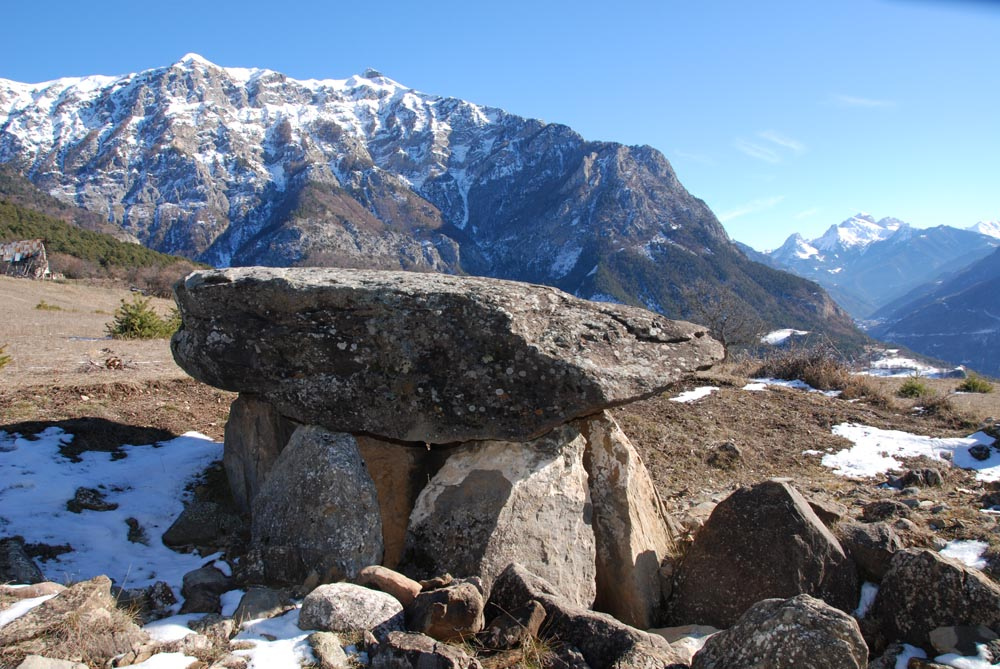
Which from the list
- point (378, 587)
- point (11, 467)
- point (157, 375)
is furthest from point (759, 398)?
point (11, 467)

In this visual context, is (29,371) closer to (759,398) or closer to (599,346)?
(599,346)

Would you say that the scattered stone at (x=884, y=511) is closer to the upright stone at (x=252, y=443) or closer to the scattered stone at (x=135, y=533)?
the upright stone at (x=252, y=443)

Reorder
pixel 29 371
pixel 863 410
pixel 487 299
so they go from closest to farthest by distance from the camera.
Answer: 1. pixel 487 299
2. pixel 29 371
3. pixel 863 410

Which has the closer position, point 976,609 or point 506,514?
point 976,609

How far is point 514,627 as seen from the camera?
4.73 metres

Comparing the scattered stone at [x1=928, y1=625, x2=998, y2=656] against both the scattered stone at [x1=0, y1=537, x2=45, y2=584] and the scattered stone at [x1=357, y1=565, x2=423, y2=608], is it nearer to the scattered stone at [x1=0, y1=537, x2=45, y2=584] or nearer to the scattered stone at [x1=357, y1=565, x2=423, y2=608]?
the scattered stone at [x1=357, y1=565, x2=423, y2=608]

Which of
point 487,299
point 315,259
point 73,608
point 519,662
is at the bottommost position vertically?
point 519,662

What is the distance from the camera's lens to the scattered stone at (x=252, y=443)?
26.1ft

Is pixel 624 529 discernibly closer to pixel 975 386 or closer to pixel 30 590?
pixel 30 590

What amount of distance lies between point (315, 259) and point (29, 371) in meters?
193

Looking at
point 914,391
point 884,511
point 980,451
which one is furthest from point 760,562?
point 914,391

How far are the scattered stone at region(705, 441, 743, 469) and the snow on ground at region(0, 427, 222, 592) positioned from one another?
7.94 m

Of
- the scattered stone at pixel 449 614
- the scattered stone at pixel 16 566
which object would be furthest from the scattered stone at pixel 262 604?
the scattered stone at pixel 16 566

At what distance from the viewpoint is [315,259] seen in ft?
649
